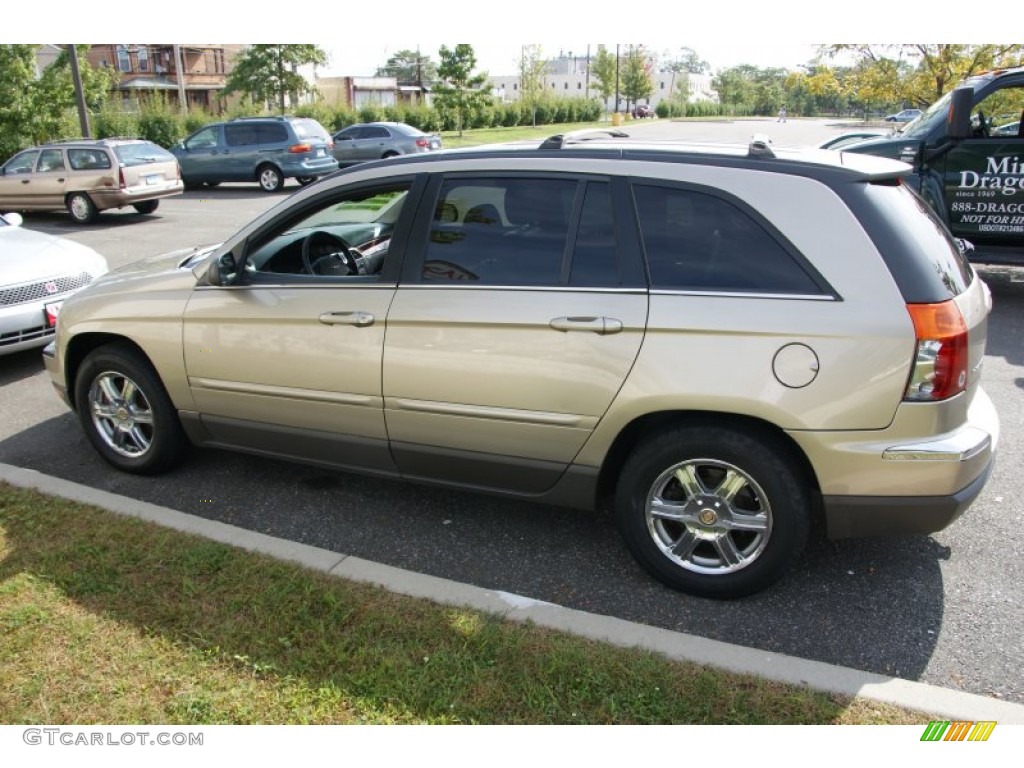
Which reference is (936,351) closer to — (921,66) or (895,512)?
(895,512)

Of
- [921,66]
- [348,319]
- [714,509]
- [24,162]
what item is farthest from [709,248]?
[24,162]

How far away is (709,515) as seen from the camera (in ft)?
10.7

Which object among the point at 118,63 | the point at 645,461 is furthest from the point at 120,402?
the point at 118,63

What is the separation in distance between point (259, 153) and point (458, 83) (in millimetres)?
20297

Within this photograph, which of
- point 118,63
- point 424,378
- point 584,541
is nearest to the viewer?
point 424,378

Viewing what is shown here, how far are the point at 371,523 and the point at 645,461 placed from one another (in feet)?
5.09

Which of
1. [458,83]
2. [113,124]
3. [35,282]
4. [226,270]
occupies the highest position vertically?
[458,83]

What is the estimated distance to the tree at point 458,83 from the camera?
1460 inches

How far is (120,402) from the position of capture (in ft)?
15.0

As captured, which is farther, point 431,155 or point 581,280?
point 431,155

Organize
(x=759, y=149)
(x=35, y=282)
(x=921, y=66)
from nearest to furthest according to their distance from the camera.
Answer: (x=759, y=149), (x=35, y=282), (x=921, y=66)

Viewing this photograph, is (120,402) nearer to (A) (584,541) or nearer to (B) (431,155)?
(B) (431,155)

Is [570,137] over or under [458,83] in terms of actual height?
under

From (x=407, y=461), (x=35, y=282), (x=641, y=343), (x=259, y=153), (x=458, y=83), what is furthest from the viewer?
(x=458, y=83)
